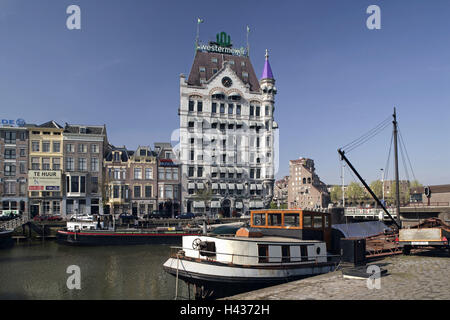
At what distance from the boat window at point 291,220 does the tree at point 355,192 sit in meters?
98.7

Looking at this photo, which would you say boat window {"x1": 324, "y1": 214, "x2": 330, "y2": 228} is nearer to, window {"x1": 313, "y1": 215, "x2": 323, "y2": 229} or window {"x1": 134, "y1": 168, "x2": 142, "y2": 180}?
window {"x1": 313, "y1": 215, "x2": 323, "y2": 229}

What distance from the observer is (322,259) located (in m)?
21.2

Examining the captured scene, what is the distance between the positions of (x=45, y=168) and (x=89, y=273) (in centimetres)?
4272

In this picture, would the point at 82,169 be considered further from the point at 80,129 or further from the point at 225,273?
the point at 225,273

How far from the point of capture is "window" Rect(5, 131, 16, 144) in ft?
204

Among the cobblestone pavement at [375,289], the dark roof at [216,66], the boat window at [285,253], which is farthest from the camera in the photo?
the dark roof at [216,66]

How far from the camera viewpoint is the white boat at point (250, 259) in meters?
17.3

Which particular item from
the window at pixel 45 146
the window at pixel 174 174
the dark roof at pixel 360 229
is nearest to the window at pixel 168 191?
the window at pixel 174 174

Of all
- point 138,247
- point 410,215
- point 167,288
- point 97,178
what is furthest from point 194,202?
point 167,288

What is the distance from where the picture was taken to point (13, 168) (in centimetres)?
6188

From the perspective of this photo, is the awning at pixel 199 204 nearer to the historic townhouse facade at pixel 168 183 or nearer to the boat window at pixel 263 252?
the historic townhouse facade at pixel 168 183

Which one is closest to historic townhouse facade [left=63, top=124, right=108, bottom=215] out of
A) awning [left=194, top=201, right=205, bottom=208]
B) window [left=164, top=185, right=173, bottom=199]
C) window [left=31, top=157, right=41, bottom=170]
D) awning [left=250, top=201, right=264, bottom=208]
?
window [left=31, top=157, right=41, bottom=170]
